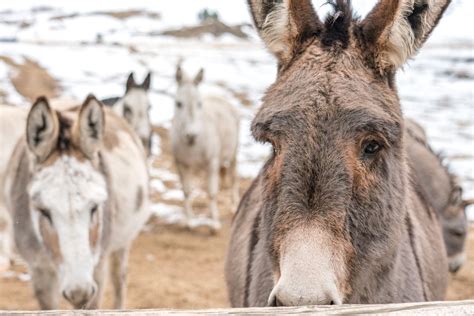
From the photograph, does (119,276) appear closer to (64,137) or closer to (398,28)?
(64,137)

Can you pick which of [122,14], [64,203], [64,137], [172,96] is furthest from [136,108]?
[122,14]

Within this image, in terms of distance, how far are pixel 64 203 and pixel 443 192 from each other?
13.4 ft

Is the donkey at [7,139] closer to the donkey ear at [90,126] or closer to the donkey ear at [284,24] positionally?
the donkey ear at [90,126]

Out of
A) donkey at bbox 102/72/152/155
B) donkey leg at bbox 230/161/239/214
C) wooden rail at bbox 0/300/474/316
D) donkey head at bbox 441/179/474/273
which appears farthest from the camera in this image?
donkey leg at bbox 230/161/239/214

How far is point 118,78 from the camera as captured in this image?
3000 centimetres

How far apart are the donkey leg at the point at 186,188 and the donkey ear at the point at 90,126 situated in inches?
209

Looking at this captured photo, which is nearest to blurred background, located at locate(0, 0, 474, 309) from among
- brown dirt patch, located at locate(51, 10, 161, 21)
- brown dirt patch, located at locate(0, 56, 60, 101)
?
brown dirt patch, located at locate(0, 56, 60, 101)

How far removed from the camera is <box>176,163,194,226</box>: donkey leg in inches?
369

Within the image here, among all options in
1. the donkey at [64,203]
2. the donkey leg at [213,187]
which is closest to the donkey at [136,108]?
the donkey leg at [213,187]

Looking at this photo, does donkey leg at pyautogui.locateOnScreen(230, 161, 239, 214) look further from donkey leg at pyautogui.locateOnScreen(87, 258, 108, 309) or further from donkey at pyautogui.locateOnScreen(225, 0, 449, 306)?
donkey at pyautogui.locateOnScreen(225, 0, 449, 306)

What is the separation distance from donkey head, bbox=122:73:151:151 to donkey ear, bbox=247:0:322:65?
6.71 meters

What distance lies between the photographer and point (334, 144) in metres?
2.00

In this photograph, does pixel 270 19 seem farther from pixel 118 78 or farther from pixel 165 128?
pixel 118 78

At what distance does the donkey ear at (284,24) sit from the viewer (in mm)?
2340
